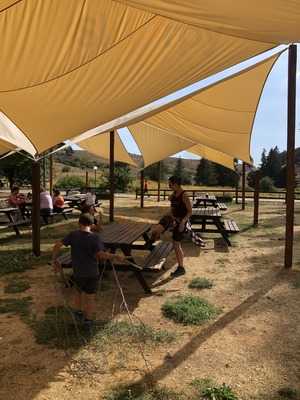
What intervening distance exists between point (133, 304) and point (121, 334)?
981 millimetres

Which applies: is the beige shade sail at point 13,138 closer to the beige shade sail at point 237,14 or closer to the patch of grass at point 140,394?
the beige shade sail at point 237,14

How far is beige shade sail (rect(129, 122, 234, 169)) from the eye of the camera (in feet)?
59.6

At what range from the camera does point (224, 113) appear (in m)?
9.79

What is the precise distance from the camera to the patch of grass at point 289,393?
116 inches

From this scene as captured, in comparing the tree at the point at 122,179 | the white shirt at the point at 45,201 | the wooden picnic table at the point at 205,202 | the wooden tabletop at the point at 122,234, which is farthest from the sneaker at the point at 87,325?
the tree at the point at 122,179

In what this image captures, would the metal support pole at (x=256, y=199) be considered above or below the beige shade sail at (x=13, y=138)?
below

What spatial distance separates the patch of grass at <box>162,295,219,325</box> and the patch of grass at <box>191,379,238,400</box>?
4.12 feet

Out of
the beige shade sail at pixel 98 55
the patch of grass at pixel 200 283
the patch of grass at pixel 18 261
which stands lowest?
the patch of grass at pixel 200 283

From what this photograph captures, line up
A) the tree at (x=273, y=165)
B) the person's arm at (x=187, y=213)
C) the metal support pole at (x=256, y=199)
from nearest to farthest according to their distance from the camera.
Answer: the person's arm at (x=187, y=213) → the metal support pole at (x=256, y=199) → the tree at (x=273, y=165)

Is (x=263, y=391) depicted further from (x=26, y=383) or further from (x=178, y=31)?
(x=178, y=31)

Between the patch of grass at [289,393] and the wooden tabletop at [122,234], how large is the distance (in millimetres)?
2756

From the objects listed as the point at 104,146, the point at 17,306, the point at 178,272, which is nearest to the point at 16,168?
the point at 104,146

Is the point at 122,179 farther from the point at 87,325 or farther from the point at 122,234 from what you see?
the point at 87,325

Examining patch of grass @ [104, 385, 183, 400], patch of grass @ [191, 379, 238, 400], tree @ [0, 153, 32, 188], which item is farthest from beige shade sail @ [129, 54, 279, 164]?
tree @ [0, 153, 32, 188]
